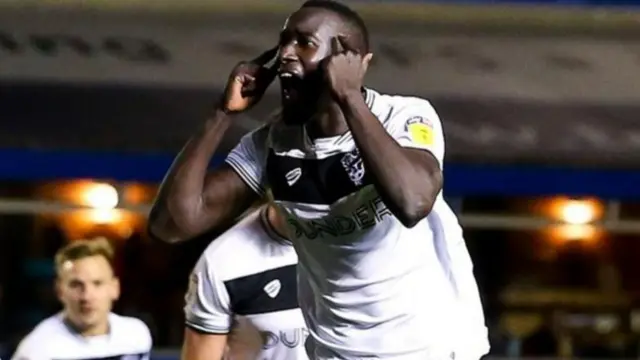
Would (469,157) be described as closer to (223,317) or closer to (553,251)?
(553,251)

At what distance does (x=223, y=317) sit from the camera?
3648 mm

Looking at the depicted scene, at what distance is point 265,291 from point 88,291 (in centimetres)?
106

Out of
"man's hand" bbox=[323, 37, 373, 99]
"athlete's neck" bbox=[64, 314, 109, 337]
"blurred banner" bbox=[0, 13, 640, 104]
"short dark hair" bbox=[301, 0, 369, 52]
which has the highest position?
"blurred banner" bbox=[0, 13, 640, 104]

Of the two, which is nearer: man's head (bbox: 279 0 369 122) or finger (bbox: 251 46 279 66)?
man's head (bbox: 279 0 369 122)

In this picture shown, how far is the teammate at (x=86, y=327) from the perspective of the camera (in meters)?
4.45

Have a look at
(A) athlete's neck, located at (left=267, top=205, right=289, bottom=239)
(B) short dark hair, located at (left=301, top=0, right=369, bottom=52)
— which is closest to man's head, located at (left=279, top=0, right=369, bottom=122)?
(B) short dark hair, located at (left=301, top=0, right=369, bottom=52)

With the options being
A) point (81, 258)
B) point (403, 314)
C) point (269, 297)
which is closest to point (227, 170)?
point (403, 314)

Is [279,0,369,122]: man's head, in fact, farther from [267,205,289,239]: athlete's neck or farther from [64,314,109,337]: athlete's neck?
[64,314,109,337]: athlete's neck

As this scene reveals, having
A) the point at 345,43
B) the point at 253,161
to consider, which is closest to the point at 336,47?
the point at 345,43

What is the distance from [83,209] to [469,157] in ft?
5.72

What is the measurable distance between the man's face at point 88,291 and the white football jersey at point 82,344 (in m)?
0.05

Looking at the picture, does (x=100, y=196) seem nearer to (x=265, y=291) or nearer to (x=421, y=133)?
(x=265, y=291)

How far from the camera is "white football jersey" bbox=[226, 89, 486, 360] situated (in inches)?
93.4

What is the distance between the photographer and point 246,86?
244cm
